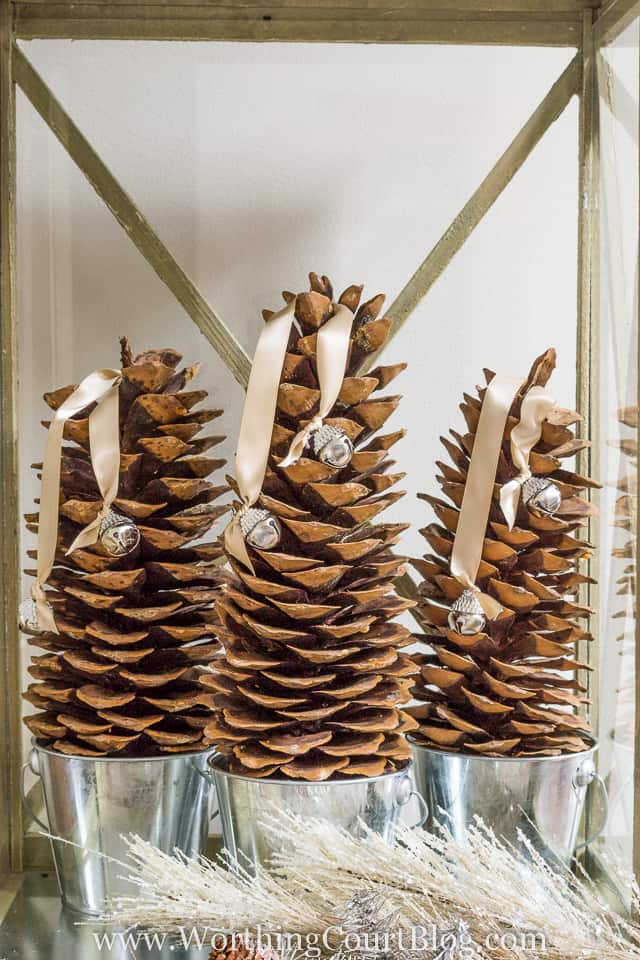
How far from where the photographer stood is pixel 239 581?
67 cm

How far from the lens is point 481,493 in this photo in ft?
2.26

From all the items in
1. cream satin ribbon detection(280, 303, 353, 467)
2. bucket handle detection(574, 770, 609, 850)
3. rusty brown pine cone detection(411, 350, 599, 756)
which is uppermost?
cream satin ribbon detection(280, 303, 353, 467)

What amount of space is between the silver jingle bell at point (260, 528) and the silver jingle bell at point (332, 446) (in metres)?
0.05

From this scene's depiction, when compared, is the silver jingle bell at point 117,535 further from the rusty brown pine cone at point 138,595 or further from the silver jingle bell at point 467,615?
the silver jingle bell at point 467,615

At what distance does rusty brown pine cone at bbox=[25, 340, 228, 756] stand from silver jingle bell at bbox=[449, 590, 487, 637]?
0.14 m

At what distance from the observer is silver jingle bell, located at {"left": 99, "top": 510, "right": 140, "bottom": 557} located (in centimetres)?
67

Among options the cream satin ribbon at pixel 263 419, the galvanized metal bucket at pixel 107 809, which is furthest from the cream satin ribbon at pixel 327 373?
the galvanized metal bucket at pixel 107 809

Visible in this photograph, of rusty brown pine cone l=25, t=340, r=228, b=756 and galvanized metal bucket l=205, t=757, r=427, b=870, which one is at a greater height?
rusty brown pine cone l=25, t=340, r=228, b=756

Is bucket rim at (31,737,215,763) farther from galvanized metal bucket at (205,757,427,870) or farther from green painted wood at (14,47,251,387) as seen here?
green painted wood at (14,47,251,387)

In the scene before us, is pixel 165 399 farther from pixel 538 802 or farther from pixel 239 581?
pixel 538 802

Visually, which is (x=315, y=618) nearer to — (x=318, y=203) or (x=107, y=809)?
(x=107, y=809)

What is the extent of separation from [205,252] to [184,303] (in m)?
0.04

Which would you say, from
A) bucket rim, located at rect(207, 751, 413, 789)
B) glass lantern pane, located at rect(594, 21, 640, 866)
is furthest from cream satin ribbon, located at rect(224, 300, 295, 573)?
glass lantern pane, located at rect(594, 21, 640, 866)

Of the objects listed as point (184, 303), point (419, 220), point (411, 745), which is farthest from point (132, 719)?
point (419, 220)
